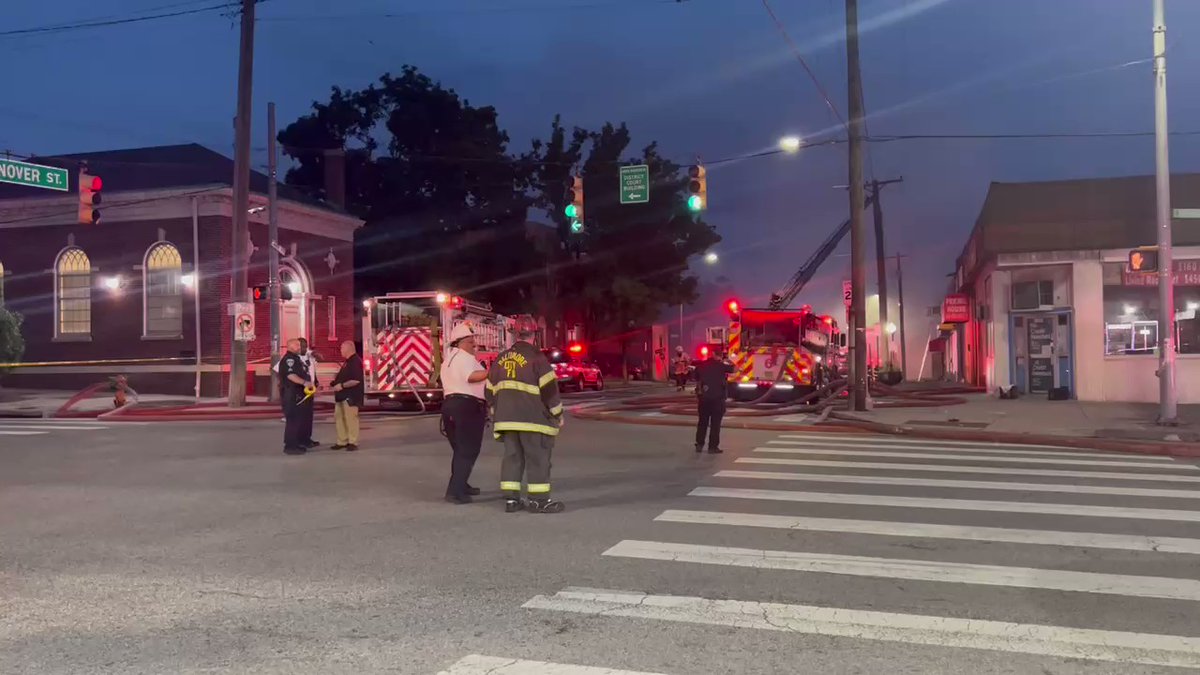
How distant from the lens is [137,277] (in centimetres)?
2738

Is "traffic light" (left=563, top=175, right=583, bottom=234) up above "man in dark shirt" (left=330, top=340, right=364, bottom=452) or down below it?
above

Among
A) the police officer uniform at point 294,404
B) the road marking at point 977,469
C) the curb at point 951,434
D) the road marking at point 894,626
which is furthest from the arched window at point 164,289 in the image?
the road marking at point 894,626

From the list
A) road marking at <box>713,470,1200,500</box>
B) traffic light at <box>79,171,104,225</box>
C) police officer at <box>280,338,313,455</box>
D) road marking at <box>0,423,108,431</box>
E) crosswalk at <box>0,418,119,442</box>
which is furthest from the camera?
traffic light at <box>79,171,104,225</box>

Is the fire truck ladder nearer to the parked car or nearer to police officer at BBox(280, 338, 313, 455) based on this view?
the parked car

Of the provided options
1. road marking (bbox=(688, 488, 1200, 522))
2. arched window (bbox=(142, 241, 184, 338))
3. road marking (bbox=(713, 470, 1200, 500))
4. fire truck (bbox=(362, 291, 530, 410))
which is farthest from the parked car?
road marking (bbox=(688, 488, 1200, 522))

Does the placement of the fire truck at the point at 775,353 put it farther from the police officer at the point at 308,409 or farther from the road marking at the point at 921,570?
the road marking at the point at 921,570

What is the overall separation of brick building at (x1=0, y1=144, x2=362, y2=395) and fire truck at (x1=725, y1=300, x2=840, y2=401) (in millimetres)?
13858

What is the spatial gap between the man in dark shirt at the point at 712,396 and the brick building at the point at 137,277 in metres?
17.5

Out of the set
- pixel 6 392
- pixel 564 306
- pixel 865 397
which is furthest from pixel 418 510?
pixel 564 306

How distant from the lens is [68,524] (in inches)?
324

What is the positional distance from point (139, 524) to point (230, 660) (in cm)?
412

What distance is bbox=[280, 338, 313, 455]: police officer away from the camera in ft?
42.4

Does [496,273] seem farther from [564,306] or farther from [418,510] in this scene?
[418,510]

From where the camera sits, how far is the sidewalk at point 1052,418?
15508 mm
